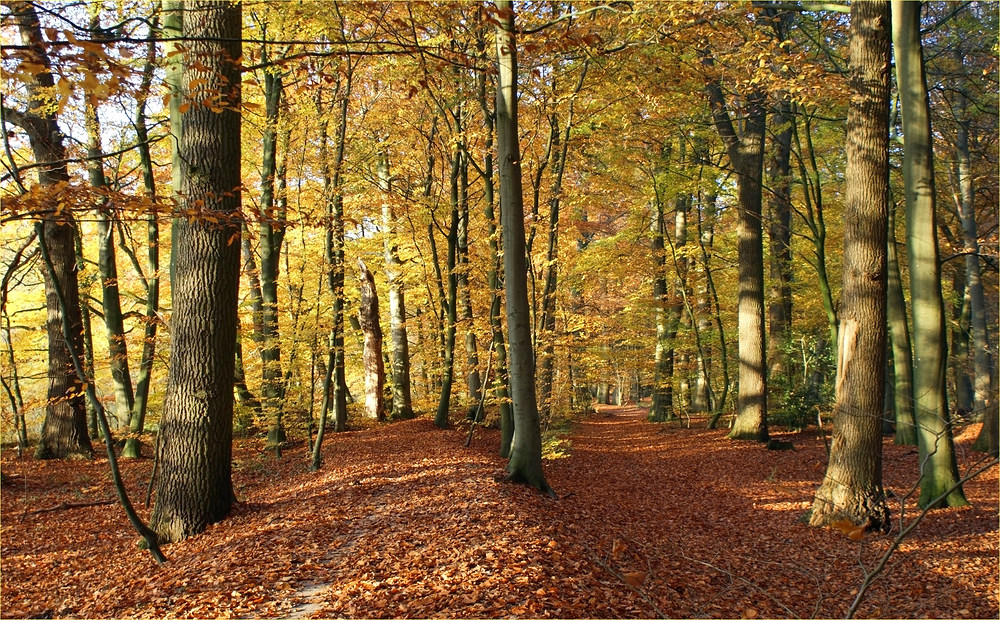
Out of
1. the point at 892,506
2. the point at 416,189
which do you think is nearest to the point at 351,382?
the point at 416,189

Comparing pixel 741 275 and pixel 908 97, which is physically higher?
pixel 908 97

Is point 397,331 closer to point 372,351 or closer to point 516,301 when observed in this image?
point 372,351

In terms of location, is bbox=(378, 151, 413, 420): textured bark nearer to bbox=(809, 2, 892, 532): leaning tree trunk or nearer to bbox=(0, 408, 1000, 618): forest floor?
bbox=(0, 408, 1000, 618): forest floor

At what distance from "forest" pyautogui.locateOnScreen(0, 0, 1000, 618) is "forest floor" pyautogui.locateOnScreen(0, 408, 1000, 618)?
47 mm

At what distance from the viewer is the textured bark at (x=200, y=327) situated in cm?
608

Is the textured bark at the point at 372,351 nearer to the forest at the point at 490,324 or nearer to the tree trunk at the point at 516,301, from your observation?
the forest at the point at 490,324

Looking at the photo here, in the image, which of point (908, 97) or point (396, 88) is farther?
point (396, 88)

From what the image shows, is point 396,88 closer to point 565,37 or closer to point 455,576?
point 565,37

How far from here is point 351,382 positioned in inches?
1123

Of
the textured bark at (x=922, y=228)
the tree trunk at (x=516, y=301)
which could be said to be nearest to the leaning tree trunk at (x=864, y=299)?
the textured bark at (x=922, y=228)

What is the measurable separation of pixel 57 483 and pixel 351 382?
62.9 ft

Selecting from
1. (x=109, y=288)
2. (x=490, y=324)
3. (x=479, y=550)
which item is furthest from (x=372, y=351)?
(x=479, y=550)

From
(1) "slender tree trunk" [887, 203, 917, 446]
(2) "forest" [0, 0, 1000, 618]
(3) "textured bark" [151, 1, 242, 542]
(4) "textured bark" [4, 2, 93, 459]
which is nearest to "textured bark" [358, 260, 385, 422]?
(2) "forest" [0, 0, 1000, 618]

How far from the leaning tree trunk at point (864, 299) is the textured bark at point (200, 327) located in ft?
21.7
